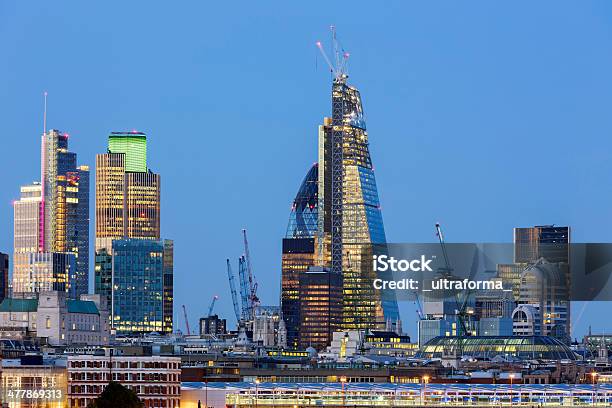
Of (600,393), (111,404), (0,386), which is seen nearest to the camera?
(111,404)

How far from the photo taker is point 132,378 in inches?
7362

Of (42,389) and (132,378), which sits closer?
(132,378)

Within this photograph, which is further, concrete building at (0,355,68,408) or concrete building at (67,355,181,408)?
concrete building at (0,355,68,408)

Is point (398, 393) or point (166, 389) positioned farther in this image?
point (398, 393)

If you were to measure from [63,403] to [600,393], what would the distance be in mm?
45104

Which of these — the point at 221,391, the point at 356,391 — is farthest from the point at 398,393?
the point at 221,391

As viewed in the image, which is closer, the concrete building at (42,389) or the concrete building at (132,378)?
the concrete building at (132,378)

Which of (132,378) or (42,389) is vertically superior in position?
(132,378)

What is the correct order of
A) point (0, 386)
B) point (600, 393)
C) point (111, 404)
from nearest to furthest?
point (111, 404), point (0, 386), point (600, 393)

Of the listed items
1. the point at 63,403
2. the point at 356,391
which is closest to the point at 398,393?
the point at 356,391

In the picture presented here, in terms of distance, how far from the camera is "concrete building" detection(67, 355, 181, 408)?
186m

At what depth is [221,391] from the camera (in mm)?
191875

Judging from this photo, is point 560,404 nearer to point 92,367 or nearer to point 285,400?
point 285,400

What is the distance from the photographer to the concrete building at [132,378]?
609ft
